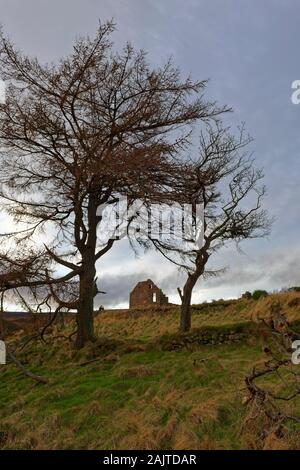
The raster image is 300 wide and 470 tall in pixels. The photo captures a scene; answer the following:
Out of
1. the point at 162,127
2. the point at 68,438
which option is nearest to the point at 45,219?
the point at 162,127

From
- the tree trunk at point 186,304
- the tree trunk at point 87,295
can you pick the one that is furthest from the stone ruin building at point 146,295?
the tree trunk at point 87,295

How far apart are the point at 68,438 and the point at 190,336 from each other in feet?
27.1

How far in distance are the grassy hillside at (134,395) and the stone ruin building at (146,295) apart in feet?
48.8

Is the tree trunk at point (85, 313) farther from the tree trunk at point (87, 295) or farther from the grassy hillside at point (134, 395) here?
the grassy hillside at point (134, 395)

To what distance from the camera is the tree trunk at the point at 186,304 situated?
17.6m

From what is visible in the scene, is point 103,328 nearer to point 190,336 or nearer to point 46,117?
point 190,336

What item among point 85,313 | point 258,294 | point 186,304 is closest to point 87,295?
point 85,313

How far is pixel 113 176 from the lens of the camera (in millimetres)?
13945

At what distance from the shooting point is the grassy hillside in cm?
647

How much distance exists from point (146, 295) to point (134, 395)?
2416 centimetres

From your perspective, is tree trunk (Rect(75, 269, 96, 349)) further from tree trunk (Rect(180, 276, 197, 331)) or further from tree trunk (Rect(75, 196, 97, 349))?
tree trunk (Rect(180, 276, 197, 331))

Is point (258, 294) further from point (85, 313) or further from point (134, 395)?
point (134, 395)

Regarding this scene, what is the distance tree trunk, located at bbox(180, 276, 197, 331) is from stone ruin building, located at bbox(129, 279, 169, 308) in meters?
13.5

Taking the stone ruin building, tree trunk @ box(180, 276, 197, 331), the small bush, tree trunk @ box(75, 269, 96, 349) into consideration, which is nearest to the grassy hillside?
tree trunk @ box(75, 269, 96, 349)
